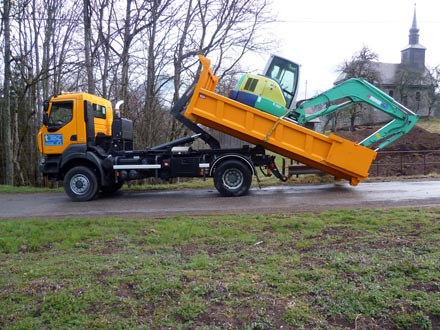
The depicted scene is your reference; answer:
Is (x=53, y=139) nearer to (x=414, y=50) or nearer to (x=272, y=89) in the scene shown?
(x=272, y=89)

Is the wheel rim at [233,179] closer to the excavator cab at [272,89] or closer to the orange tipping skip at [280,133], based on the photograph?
the orange tipping skip at [280,133]

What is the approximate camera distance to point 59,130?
1041cm

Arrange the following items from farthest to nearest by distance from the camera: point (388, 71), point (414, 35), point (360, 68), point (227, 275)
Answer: point (414, 35) → point (388, 71) → point (360, 68) → point (227, 275)

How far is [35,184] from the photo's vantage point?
22766mm

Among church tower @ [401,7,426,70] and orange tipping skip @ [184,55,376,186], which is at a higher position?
church tower @ [401,7,426,70]

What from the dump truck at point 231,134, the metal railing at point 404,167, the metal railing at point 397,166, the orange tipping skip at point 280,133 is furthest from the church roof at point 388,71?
the orange tipping skip at point 280,133

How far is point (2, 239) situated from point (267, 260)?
13.5 feet

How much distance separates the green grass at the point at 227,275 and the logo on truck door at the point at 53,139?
4.46 meters

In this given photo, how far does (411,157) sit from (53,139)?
72.7 feet

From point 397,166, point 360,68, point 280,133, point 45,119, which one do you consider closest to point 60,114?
point 45,119

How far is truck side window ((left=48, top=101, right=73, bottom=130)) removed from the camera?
10.3 m

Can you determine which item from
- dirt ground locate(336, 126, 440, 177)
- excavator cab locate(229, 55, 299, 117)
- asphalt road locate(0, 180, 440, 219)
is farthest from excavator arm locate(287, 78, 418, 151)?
dirt ground locate(336, 126, 440, 177)

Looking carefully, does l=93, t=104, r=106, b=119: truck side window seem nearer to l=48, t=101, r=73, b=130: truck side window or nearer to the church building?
l=48, t=101, r=73, b=130: truck side window

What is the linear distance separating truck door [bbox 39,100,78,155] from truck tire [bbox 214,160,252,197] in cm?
399
